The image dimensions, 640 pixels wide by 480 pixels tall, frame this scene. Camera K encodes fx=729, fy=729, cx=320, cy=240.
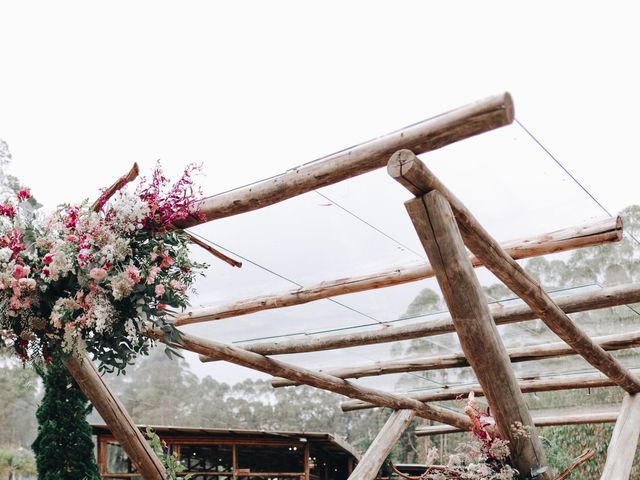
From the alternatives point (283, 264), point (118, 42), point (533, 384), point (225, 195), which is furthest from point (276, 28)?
point (225, 195)

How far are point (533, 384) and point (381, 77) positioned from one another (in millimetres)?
6191

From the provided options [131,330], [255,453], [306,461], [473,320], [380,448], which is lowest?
[473,320]

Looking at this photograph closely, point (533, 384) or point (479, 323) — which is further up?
point (533, 384)

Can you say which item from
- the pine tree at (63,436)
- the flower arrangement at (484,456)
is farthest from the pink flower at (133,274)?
the pine tree at (63,436)

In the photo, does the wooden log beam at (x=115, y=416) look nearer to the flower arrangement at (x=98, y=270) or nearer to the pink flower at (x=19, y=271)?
the flower arrangement at (x=98, y=270)

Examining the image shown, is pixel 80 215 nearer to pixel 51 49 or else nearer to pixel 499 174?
pixel 499 174

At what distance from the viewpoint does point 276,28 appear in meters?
16.9

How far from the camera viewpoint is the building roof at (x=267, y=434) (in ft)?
37.1

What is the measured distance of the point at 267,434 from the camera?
505 inches

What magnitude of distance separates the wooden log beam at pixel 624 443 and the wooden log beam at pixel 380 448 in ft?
6.29

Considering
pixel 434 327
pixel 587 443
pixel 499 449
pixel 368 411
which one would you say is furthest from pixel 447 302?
pixel 368 411

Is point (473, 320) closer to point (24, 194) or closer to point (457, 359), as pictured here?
point (24, 194)

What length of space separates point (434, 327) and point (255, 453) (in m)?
10.1

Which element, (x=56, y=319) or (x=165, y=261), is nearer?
(x=56, y=319)
